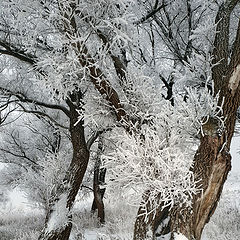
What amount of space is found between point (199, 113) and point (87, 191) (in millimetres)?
8536

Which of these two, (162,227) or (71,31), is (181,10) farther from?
(162,227)

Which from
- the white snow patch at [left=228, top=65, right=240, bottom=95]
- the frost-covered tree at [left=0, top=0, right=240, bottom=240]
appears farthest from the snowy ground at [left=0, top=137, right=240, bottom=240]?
the white snow patch at [left=228, top=65, right=240, bottom=95]

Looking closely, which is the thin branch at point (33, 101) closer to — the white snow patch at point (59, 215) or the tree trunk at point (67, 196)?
the tree trunk at point (67, 196)

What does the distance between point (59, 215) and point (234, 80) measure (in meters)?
3.60

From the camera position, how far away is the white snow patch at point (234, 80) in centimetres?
345

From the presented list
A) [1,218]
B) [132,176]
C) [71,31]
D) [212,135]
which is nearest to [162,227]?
[132,176]

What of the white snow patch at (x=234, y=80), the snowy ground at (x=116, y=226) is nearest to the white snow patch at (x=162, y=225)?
the snowy ground at (x=116, y=226)

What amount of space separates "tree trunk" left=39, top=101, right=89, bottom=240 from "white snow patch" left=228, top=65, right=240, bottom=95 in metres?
3.04

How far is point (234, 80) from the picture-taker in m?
3.47

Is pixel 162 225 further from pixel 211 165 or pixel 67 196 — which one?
pixel 67 196

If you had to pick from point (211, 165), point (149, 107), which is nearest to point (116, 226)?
point (149, 107)

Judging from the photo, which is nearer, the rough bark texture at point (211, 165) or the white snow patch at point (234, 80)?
the rough bark texture at point (211, 165)

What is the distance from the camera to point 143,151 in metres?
3.25

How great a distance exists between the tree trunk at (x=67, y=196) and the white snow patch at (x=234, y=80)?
3.04 m
